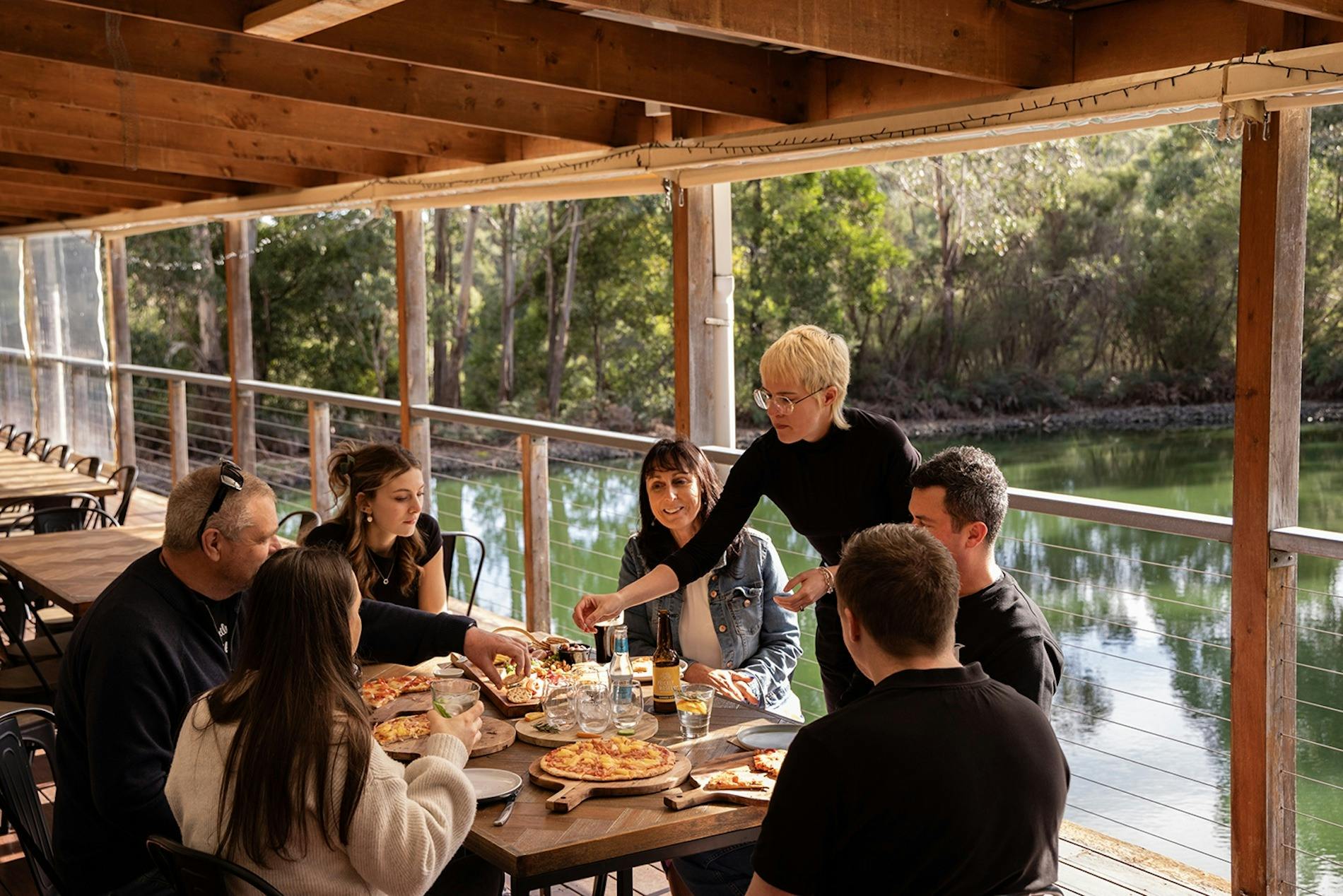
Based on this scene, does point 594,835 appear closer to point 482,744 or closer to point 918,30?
point 482,744

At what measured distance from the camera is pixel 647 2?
284 centimetres

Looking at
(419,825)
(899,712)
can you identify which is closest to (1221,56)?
(899,712)

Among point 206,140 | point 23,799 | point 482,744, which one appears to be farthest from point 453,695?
point 206,140

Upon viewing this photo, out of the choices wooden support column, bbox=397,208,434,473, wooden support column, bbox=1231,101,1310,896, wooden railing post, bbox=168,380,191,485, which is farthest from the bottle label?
wooden railing post, bbox=168,380,191,485

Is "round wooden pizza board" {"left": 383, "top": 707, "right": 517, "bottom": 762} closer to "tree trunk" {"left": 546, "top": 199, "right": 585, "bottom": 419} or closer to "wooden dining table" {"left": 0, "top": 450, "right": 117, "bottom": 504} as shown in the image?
"wooden dining table" {"left": 0, "top": 450, "right": 117, "bottom": 504}

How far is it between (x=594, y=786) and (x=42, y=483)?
5.13 metres

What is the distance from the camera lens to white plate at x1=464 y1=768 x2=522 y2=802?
6.99 ft

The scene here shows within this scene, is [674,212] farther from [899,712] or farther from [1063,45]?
[899,712]

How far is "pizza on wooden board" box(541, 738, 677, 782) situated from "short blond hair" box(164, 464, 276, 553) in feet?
2.34

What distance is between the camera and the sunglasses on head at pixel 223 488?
2340mm

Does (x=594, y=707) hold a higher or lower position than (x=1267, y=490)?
lower

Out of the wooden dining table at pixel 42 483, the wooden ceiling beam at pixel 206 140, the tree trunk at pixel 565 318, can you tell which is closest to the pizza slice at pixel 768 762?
the wooden ceiling beam at pixel 206 140

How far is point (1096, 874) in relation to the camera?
3.36 meters

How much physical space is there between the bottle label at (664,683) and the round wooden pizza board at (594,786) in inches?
15.6
